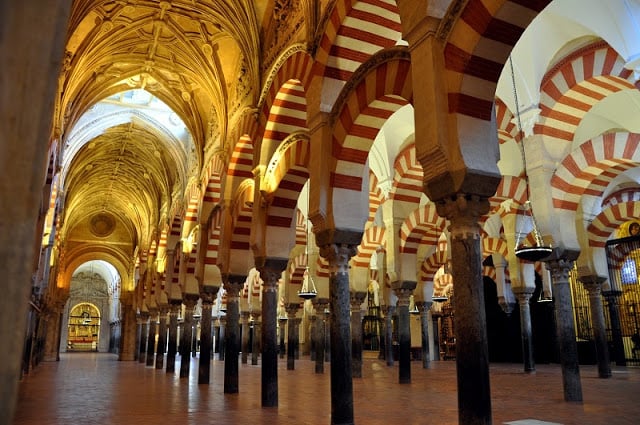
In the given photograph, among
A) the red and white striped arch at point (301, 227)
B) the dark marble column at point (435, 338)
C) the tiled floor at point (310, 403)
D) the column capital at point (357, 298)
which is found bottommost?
the tiled floor at point (310, 403)

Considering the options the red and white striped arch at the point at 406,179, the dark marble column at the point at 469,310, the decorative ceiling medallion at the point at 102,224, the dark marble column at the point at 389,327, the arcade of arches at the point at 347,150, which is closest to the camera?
the dark marble column at the point at 469,310

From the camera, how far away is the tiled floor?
519cm

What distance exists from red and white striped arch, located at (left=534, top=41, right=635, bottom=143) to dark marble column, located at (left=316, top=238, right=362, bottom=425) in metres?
3.77

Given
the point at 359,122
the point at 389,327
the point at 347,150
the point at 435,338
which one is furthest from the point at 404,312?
the point at 435,338

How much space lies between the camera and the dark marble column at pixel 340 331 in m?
4.95

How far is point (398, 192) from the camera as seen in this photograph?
1027 cm

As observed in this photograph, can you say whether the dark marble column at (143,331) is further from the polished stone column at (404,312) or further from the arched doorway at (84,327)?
the polished stone column at (404,312)

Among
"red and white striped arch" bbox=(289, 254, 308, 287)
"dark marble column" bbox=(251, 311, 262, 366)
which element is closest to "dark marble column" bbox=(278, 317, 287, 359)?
"dark marble column" bbox=(251, 311, 262, 366)

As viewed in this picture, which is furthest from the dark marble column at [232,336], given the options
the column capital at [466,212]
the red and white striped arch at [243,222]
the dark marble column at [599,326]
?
the dark marble column at [599,326]

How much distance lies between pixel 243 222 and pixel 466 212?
5.93 metres

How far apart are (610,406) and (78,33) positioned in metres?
10.4

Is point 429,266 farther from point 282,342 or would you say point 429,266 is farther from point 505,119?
point 282,342

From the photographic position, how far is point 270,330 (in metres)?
6.93

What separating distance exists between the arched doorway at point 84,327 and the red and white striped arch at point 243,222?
27.8 m
